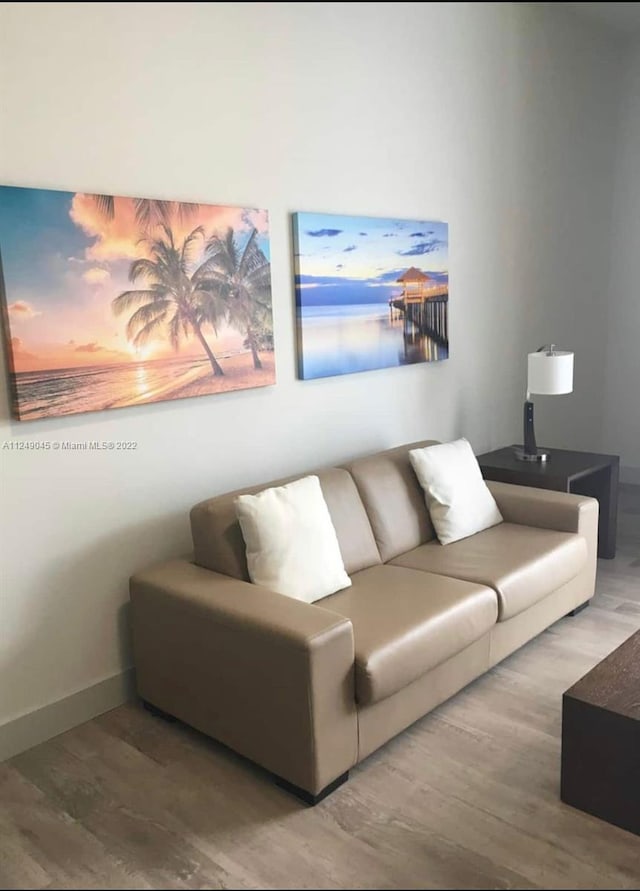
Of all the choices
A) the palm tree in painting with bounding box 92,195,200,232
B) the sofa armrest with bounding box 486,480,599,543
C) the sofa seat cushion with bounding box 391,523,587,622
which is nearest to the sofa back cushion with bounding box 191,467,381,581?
the sofa seat cushion with bounding box 391,523,587,622

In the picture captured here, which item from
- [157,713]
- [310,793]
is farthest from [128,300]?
[310,793]

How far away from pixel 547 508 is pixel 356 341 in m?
1.06

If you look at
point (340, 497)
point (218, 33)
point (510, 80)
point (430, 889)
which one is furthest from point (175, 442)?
point (510, 80)

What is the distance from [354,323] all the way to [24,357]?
1481mm

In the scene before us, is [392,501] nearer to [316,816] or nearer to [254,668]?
[254,668]

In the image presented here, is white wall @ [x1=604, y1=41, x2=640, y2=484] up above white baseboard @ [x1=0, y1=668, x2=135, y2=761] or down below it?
above

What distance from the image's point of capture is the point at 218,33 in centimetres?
254

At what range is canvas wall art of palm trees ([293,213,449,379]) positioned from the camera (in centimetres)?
301

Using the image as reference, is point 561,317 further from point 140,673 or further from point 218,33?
point 140,673

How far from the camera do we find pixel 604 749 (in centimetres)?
191

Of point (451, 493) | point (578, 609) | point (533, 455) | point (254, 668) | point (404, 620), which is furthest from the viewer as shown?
point (533, 455)

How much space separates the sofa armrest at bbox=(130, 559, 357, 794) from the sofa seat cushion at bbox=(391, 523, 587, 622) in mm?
745

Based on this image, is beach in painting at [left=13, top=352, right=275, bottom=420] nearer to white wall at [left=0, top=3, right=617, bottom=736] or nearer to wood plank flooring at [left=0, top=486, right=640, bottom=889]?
white wall at [left=0, top=3, right=617, bottom=736]

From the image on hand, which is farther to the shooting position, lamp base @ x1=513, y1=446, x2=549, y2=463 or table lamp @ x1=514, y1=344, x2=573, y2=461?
lamp base @ x1=513, y1=446, x2=549, y2=463
